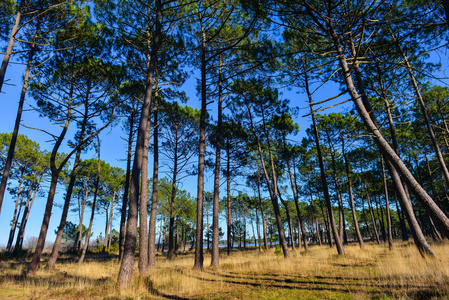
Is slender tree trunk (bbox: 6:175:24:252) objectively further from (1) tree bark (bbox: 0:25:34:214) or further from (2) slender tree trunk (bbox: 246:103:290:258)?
(2) slender tree trunk (bbox: 246:103:290:258)

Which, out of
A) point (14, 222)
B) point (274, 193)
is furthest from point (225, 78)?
point (14, 222)

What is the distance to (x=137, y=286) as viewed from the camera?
16.7 ft

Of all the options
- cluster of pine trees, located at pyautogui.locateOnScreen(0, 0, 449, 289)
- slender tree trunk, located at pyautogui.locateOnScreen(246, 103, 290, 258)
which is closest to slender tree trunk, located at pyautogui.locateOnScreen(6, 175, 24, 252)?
cluster of pine trees, located at pyautogui.locateOnScreen(0, 0, 449, 289)

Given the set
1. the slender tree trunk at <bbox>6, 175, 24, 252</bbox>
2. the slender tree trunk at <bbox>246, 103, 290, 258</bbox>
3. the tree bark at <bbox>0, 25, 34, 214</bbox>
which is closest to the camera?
the tree bark at <bbox>0, 25, 34, 214</bbox>

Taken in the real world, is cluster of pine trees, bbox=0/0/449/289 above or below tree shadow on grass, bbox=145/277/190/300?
above

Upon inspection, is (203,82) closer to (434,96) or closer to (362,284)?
(362,284)

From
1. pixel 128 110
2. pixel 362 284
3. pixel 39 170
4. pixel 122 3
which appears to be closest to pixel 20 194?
pixel 39 170

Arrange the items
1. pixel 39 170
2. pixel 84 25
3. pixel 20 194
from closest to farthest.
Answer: pixel 84 25 < pixel 39 170 < pixel 20 194

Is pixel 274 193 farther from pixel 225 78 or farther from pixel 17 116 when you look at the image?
pixel 17 116

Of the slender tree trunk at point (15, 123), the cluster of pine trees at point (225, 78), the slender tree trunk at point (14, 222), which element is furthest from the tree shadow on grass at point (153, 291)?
the slender tree trunk at point (14, 222)

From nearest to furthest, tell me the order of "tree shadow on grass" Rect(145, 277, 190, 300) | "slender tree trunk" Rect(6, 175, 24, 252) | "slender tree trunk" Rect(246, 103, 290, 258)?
"tree shadow on grass" Rect(145, 277, 190, 300) → "slender tree trunk" Rect(246, 103, 290, 258) → "slender tree trunk" Rect(6, 175, 24, 252)

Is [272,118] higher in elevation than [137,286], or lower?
higher

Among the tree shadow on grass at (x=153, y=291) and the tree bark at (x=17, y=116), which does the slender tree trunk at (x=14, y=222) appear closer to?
the tree bark at (x=17, y=116)

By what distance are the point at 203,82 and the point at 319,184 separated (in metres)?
17.4
